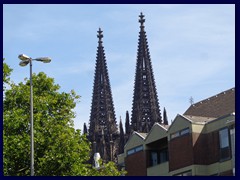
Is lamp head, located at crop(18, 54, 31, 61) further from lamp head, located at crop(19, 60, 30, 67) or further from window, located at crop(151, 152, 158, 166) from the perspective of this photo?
window, located at crop(151, 152, 158, 166)

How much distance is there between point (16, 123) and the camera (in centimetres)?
4759

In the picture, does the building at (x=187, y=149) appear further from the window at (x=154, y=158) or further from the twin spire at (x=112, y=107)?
the twin spire at (x=112, y=107)

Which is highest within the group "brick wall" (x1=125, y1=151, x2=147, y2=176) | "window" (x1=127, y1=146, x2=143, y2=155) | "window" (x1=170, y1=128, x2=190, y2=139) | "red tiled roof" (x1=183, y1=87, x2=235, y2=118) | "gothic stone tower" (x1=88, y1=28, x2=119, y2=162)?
"gothic stone tower" (x1=88, y1=28, x2=119, y2=162)

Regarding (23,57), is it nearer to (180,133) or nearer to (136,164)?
(180,133)

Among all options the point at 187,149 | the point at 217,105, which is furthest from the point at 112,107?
the point at 187,149

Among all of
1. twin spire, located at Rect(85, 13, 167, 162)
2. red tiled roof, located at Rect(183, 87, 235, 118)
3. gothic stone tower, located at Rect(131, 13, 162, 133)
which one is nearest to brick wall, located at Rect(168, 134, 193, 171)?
red tiled roof, located at Rect(183, 87, 235, 118)

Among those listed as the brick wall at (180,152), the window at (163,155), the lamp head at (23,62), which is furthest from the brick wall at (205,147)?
the lamp head at (23,62)

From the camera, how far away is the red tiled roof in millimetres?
51125

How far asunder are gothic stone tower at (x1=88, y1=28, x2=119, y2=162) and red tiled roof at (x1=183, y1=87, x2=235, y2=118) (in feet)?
328

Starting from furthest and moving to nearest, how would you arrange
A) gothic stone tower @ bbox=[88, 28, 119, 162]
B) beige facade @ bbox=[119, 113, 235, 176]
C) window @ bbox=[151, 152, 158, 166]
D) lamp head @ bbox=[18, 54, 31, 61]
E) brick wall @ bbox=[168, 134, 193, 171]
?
1. gothic stone tower @ bbox=[88, 28, 119, 162]
2. window @ bbox=[151, 152, 158, 166]
3. brick wall @ bbox=[168, 134, 193, 171]
4. beige facade @ bbox=[119, 113, 235, 176]
5. lamp head @ bbox=[18, 54, 31, 61]

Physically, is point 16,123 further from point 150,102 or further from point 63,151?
point 150,102

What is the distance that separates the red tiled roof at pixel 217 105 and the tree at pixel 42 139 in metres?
9.30
